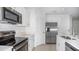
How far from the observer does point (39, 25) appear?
5.11 m

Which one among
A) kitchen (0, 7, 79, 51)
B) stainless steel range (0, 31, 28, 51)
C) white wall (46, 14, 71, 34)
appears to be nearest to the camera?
stainless steel range (0, 31, 28, 51)

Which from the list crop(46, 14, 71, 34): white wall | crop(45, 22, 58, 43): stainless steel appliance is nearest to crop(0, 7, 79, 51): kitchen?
crop(46, 14, 71, 34): white wall

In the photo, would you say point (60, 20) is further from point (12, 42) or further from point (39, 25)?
point (12, 42)

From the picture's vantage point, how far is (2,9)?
140 centimetres

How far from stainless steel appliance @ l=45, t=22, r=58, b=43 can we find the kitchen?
20cm

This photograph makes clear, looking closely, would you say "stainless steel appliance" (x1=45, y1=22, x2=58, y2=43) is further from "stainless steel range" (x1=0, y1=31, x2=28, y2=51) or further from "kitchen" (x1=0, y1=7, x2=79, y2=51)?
"stainless steel range" (x1=0, y1=31, x2=28, y2=51)

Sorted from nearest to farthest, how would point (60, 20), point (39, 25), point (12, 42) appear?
point (12, 42) < point (39, 25) < point (60, 20)

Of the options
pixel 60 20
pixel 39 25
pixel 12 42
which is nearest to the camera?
pixel 12 42

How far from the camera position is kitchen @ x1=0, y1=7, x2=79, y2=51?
102 inches

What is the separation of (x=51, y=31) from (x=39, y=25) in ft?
3.68

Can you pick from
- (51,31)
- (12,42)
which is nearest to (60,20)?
(51,31)

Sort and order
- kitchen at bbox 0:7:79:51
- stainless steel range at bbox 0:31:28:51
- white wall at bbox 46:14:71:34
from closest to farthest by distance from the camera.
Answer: stainless steel range at bbox 0:31:28:51, kitchen at bbox 0:7:79:51, white wall at bbox 46:14:71:34
